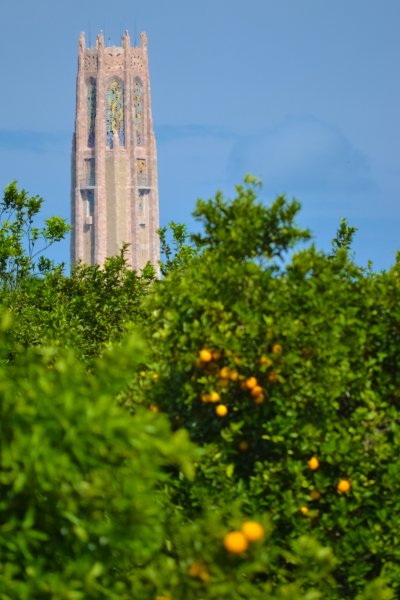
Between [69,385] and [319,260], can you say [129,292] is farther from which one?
[69,385]

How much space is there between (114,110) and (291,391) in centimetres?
9045

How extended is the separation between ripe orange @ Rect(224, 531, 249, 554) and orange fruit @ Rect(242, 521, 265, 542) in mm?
25

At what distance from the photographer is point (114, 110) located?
93875 mm

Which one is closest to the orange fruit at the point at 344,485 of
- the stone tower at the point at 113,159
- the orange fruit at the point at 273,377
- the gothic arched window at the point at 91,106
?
the orange fruit at the point at 273,377

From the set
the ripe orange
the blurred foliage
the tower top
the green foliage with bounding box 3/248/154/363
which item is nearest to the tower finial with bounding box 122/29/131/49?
the tower top

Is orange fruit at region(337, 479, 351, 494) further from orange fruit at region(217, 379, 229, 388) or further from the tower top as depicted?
the tower top

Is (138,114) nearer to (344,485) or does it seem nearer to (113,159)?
(113,159)

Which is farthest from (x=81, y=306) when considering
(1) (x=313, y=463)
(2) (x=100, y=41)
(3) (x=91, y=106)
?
(2) (x=100, y=41)

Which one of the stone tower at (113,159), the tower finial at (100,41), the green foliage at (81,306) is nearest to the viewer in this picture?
the green foliage at (81,306)

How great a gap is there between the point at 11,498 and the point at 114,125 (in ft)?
299

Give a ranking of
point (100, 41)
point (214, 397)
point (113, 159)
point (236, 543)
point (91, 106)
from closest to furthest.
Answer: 1. point (236, 543)
2. point (214, 397)
3. point (113, 159)
4. point (100, 41)
5. point (91, 106)

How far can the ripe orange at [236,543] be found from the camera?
477 cm

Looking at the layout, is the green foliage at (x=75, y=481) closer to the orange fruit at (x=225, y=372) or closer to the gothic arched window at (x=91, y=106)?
the orange fruit at (x=225, y=372)

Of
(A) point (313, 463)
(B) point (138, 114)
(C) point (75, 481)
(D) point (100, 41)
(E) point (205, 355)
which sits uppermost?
(D) point (100, 41)
